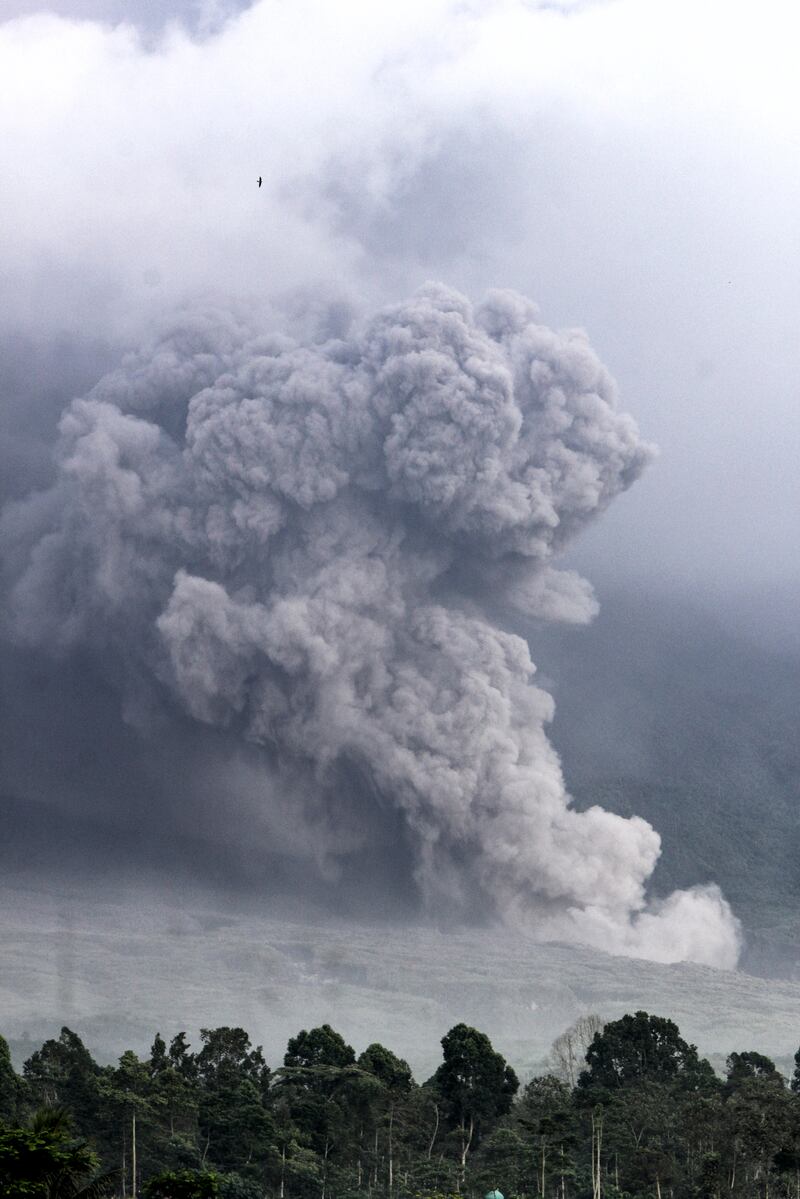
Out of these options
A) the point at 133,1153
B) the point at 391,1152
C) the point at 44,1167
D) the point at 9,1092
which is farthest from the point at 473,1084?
the point at 44,1167

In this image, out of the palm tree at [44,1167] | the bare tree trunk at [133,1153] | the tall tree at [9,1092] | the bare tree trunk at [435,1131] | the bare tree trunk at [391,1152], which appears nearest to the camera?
the palm tree at [44,1167]

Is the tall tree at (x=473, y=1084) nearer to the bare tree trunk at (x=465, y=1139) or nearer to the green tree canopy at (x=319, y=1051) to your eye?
the bare tree trunk at (x=465, y=1139)

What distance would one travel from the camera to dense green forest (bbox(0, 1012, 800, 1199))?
4781 cm

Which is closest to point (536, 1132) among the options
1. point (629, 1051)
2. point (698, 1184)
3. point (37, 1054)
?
point (698, 1184)

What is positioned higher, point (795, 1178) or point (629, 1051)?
point (629, 1051)

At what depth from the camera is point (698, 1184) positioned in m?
→ 47.7

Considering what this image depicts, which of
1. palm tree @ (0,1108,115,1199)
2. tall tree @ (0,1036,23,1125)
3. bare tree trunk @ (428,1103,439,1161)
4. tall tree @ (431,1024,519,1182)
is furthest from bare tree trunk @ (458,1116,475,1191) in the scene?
palm tree @ (0,1108,115,1199)

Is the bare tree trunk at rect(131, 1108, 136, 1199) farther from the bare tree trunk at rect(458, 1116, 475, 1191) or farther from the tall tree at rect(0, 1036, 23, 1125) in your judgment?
the bare tree trunk at rect(458, 1116, 475, 1191)

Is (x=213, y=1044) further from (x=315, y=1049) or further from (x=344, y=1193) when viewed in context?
(x=344, y=1193)

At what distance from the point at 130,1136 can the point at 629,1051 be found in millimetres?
21922

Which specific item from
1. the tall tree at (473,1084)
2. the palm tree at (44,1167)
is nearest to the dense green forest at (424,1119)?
the tall tree at (473,1084)

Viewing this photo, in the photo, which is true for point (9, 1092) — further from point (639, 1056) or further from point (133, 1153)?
point (639, 1056)

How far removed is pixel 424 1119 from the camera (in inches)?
2222

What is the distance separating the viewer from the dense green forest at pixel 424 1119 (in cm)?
4781
